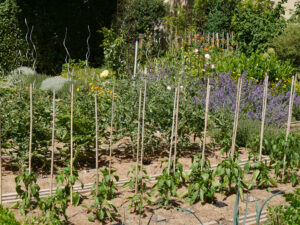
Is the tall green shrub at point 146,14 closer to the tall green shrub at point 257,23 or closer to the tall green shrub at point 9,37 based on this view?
the tall green shrub at point 257,23

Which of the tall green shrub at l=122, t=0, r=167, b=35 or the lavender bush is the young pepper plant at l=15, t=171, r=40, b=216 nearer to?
the lavender bush

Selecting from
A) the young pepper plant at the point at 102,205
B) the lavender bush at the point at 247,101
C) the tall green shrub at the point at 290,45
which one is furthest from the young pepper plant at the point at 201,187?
the tall green shrub at the point at 290,45

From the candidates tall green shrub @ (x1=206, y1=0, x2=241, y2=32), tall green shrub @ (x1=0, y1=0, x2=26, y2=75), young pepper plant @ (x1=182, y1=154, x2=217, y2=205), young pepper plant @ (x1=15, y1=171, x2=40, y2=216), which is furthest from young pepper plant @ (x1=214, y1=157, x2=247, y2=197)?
tall green shrub @ (x1=206, y1=0, x2=241, y2=32)

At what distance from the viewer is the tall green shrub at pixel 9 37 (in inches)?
375

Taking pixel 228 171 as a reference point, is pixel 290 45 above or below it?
above

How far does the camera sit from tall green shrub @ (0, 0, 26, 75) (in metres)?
9.52

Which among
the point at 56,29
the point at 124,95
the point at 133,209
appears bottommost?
the point at 133,209

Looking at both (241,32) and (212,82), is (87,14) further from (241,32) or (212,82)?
(212,82)

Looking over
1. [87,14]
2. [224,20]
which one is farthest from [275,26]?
[87,14]

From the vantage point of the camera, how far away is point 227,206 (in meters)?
3.36

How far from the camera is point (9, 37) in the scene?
9.70 m

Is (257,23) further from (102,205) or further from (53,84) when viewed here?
(102,205)

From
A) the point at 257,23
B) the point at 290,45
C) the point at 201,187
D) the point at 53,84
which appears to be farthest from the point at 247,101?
the point at 257,23

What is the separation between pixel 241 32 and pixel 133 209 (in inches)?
355
